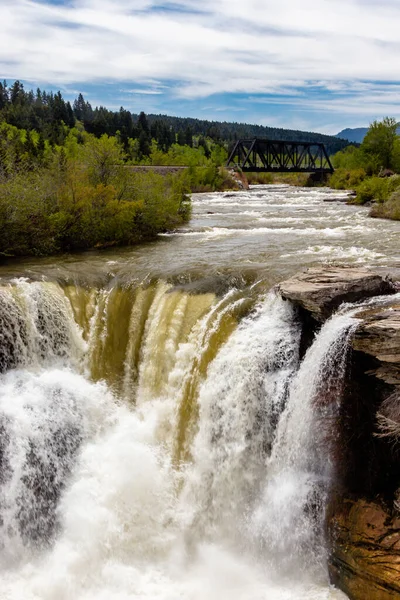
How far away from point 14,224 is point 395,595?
14145 mm

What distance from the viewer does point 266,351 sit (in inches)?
387

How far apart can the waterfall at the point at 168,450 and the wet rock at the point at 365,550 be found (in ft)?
0.94

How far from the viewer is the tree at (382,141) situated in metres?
48.9

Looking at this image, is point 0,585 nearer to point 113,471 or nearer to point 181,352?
point 113,471

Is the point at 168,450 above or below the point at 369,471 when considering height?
below

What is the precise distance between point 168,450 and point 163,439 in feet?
0.80

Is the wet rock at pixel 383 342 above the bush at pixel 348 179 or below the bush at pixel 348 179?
below

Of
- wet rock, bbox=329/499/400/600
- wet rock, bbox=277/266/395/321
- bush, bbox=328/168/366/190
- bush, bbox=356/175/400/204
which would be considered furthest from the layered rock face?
bush, bbox=328/168/366/190

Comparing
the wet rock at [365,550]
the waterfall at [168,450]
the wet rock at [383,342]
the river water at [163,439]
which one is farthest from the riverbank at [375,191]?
the wet rock at [365,550]

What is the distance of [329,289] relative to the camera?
32.1ft

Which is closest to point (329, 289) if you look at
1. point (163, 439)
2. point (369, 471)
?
point (369, 471)

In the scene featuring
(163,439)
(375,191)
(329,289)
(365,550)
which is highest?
(375,191)

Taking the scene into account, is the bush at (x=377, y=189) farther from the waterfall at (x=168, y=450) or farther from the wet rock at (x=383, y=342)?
the wet rock at (x=383, y=342)

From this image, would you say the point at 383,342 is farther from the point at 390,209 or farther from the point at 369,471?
the point at 390,209
